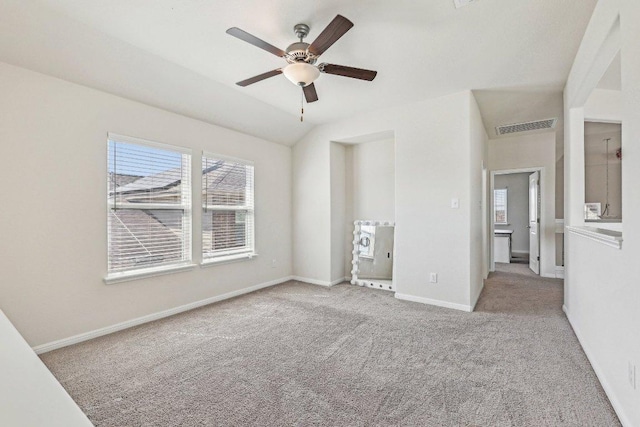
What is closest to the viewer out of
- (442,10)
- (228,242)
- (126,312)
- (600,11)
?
(600,11)

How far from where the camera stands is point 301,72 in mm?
2477

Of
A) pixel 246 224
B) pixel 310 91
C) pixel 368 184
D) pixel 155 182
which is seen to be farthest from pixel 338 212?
pixel 155 182

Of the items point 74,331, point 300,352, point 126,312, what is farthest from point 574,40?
point 74,331

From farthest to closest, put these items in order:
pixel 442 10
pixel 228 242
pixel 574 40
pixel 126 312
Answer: pixel 228 242
pixel 126 312
pixel 574 40
pixel 442 10

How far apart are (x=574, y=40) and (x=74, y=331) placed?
5.17 metres

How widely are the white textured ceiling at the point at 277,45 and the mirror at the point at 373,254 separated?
2.09m

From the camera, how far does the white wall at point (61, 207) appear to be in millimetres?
2486

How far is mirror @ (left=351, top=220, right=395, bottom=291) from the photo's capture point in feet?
15.8

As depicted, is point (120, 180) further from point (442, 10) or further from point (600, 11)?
point (600, 11)

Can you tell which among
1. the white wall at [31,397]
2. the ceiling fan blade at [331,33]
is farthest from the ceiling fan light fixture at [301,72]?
the white wall at [31,397]

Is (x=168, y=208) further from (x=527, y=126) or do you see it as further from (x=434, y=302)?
(x=527, y=126)

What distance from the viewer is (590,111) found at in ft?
12.0

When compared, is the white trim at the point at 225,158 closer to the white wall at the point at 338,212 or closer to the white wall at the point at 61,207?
the white wall at the point at 61,207

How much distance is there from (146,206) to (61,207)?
74cm
